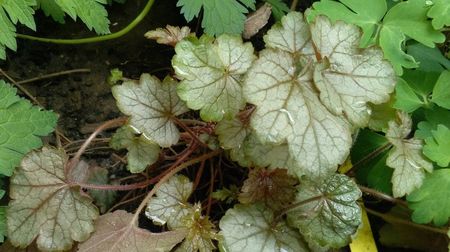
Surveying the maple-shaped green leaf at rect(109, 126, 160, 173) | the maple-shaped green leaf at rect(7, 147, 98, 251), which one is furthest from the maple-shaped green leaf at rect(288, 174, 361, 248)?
the maple-shaped green leaf at rect(7, 147, 98, 251)

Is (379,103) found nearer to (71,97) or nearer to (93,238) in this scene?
(93,238)

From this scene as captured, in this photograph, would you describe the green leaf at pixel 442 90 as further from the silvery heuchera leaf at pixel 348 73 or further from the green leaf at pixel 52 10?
the green leaf at pixel 52 10

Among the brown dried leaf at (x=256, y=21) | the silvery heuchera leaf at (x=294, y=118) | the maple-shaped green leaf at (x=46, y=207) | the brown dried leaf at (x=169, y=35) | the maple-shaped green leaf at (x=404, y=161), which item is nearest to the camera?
the silvery heuchera leaf at (x=294, y=118)

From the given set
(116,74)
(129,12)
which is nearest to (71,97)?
(116,74)

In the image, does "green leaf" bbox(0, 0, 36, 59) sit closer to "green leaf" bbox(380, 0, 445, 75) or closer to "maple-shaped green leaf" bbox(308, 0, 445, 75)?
"maple-shaped green leaf" bbox(308, 0, 445, 75)

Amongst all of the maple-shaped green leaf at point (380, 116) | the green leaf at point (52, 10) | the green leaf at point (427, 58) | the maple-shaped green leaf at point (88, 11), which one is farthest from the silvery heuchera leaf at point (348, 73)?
the green leaf at point (52, 10)

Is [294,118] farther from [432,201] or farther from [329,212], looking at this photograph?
[432,201]
